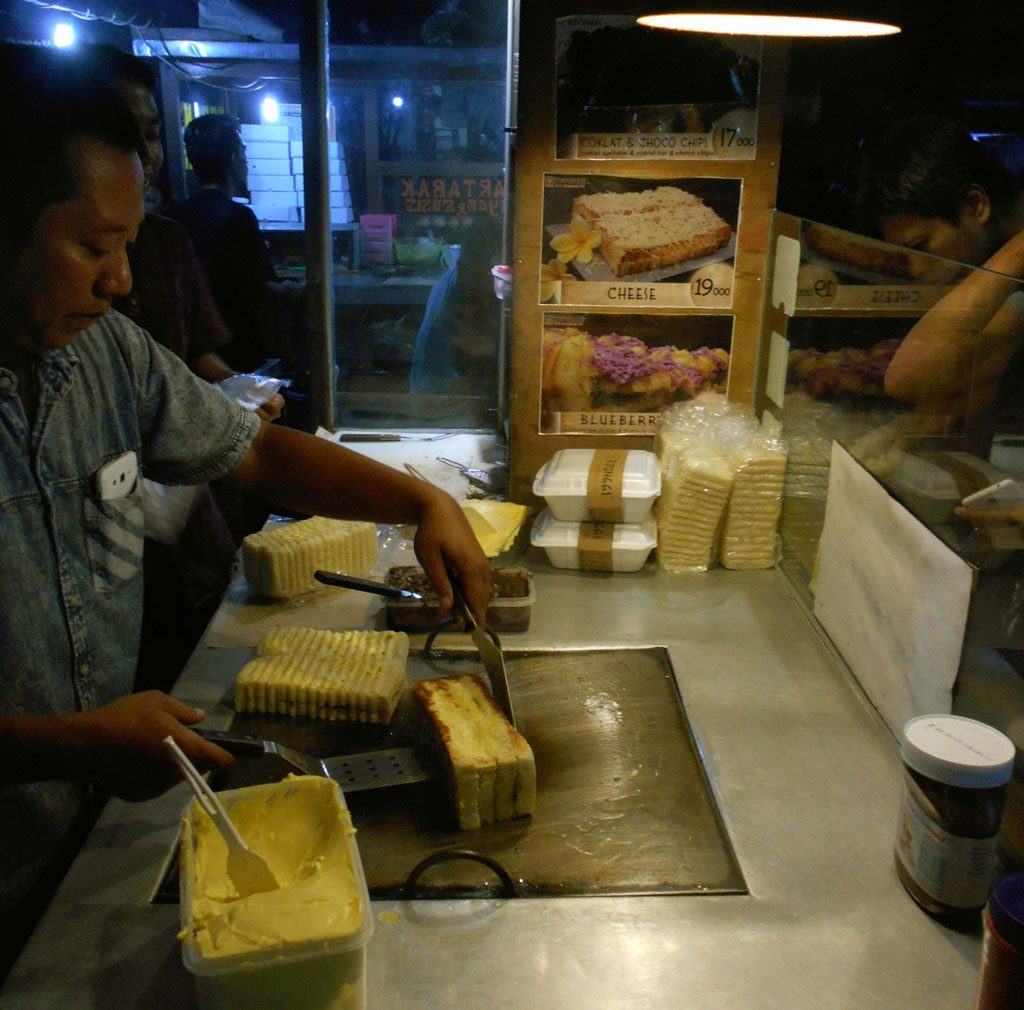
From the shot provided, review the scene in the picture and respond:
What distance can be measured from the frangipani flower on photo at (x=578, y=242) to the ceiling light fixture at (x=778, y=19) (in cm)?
72

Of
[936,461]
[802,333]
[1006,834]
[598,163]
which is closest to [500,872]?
[1006,834]

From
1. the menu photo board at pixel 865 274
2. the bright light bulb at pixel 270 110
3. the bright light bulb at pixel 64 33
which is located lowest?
the menu photo board at pixel 865 274

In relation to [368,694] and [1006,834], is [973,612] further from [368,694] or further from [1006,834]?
[368,694]

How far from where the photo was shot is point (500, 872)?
123 centimetres

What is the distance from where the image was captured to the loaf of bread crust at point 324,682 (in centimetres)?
159

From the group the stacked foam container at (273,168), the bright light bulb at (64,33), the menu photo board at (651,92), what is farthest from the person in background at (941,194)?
the bright light bulb at (64,33)

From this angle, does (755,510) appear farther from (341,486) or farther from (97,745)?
(97,745)

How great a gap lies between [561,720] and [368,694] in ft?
1.08

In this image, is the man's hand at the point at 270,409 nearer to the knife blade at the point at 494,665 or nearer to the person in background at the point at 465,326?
the knife blade at the point at 494,665

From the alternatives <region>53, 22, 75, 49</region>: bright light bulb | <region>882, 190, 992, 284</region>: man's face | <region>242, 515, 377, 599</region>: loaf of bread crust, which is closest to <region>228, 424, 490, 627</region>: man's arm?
<region>242, 515, 377, 599</region>: loaf of bread crust

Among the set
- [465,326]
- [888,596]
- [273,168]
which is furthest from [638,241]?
[273,168]

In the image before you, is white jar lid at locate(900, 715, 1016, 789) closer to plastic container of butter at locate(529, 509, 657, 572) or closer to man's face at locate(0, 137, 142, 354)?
plastic container of butter at locate(529, 509, 657, 572)

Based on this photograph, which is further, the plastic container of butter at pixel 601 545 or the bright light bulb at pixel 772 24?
the plastic container of butter at pixel 601 545

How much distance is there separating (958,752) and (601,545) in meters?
1.16
